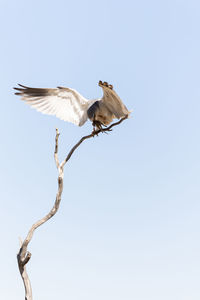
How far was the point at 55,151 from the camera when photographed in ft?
27.5

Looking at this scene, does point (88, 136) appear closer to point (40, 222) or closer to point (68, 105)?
point (68, 105)

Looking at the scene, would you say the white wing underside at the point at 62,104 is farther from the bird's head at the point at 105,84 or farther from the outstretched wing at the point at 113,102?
the bird's head at the point at 105,84

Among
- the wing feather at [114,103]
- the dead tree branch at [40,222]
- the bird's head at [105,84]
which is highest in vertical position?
the bird's head at [105,84]

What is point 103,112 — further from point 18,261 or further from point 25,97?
point 18,261

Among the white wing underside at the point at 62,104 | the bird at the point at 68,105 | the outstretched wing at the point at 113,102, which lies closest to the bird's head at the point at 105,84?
the outstretched wing at the point at 113,102

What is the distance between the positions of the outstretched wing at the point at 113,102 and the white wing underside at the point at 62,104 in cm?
78

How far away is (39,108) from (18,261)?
3.46 meters

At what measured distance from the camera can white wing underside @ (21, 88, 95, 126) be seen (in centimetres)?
923

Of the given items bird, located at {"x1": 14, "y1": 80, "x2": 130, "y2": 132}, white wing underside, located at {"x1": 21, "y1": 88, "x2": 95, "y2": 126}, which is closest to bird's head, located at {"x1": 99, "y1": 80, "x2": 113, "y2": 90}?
bird, located at {"x1": 14, "y1": 80, "x2": 130, "y2": 132}

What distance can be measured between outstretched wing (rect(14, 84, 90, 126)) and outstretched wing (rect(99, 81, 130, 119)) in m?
0.83

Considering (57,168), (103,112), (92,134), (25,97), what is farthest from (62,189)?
(25,97)

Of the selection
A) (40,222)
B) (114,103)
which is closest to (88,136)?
(114,103)

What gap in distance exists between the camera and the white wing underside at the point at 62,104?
9227mm

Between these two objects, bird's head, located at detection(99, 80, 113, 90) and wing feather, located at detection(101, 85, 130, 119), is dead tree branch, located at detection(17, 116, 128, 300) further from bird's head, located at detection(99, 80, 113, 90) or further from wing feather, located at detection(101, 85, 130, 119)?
bird's head, located at detection(99, 80, 113, 90)
